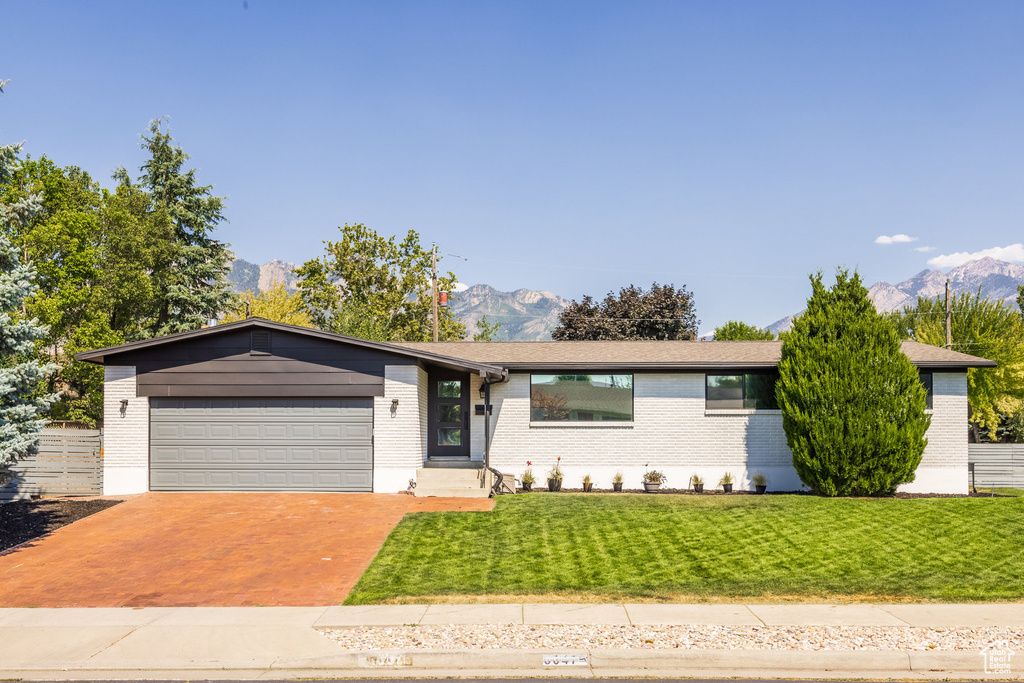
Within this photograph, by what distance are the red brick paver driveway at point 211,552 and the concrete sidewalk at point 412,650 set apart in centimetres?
69

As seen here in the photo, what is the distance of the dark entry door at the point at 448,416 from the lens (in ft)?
65.0

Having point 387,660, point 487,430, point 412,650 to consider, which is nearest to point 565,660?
point 412,650

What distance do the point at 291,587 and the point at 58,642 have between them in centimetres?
303

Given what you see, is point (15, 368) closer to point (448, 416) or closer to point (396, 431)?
point (396, 431)

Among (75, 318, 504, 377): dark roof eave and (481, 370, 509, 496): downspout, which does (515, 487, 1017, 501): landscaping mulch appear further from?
(75, 318, 504, 377): dark roof eave

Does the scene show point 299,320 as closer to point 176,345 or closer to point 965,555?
point 176,345

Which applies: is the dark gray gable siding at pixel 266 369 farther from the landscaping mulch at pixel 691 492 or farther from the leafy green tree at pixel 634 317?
the leafy green tree at pixel 634 317

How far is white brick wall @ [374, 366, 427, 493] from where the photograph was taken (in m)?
17.4

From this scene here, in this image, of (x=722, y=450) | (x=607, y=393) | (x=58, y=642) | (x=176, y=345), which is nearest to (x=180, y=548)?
(x=58, y=642)

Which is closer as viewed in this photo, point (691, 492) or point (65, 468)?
point (65, 468)

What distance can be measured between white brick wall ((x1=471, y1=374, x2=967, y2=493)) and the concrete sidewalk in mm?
9945

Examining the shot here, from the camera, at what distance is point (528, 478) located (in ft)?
62.5

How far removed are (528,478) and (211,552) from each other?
8.81 metres

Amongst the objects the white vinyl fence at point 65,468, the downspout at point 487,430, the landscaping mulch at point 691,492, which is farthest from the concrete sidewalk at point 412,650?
the landscaping mulch at point 691,492
